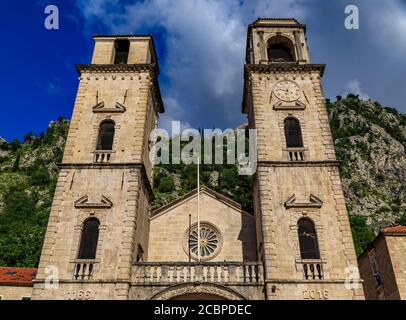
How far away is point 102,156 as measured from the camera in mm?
20703

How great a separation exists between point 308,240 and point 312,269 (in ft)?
4.60

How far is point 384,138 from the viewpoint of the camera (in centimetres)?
8800

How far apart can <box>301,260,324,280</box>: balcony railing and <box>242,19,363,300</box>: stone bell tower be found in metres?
0.04

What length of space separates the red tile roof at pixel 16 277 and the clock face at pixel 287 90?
63.2 ft

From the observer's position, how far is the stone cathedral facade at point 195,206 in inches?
668

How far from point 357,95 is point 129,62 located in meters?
104

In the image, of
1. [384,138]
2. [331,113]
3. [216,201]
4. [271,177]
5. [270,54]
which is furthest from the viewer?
[331,113]

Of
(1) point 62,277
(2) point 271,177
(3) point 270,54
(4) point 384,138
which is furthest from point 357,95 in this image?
(1) point 62,277

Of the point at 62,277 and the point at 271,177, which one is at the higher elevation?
the point at 271,177

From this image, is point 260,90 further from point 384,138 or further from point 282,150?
point 384,138

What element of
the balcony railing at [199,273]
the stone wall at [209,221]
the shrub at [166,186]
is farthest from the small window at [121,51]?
the shrub at [166,186]

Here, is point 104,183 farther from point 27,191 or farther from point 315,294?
point 27,191

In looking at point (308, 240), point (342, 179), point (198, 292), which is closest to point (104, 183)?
point (198, 292)
